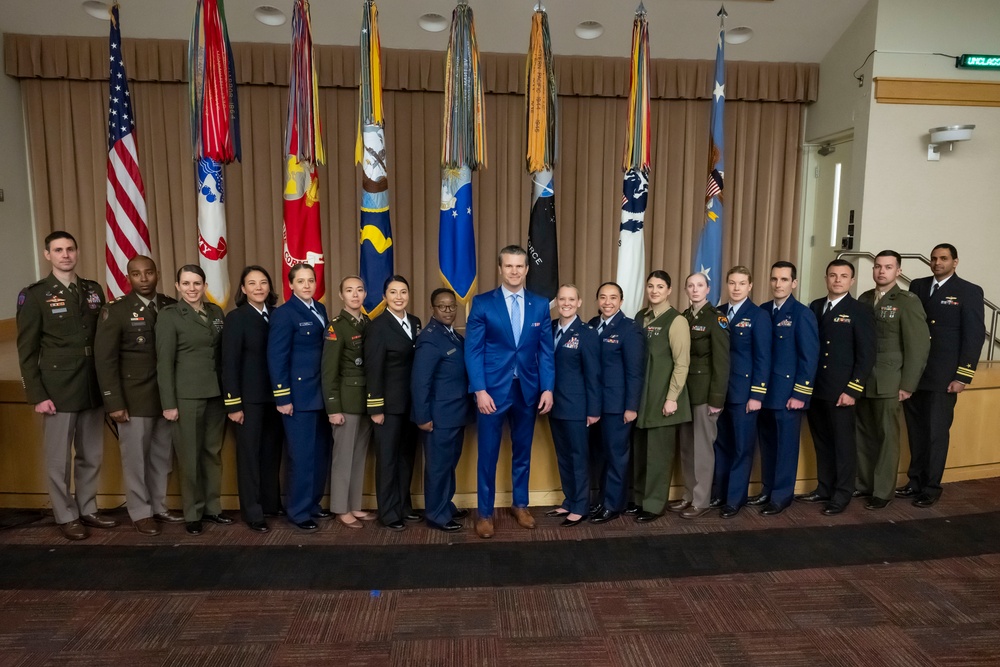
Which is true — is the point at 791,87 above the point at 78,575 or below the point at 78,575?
above

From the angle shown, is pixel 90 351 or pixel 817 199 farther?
pixel 817 199

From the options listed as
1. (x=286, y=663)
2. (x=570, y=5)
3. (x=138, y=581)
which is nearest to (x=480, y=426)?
(x=286, y=663)

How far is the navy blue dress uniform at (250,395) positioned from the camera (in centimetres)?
322

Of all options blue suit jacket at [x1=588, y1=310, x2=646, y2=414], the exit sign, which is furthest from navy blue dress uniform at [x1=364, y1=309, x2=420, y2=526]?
the exit sign

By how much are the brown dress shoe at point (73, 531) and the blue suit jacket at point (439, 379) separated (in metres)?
1.89

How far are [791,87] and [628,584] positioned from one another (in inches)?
248

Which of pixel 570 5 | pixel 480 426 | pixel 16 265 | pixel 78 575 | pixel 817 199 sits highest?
pixel 570 5

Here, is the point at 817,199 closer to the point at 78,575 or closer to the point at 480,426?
the point at 480,426

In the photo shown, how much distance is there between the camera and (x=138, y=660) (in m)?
2.28

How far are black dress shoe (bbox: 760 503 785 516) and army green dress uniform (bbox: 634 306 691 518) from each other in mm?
601

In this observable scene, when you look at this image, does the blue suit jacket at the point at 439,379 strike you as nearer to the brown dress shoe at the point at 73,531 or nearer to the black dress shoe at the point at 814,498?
the brown dress shoe at the point at 73,531

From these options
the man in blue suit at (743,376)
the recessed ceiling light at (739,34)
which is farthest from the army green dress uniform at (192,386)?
the recessed ceiling light at (739,34)

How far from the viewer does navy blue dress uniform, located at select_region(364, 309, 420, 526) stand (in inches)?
127

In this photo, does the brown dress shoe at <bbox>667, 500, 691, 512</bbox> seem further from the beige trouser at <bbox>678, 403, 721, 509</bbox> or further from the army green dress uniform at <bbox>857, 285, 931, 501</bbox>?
the army green dress uniform at <bbox>857, 285, 931, 501</bbox>
